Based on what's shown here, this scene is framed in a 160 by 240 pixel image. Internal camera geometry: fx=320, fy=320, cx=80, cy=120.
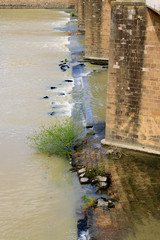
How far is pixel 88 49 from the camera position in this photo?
17.8m

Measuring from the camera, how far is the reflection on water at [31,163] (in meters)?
5.87

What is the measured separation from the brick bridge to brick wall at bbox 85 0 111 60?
9.77m

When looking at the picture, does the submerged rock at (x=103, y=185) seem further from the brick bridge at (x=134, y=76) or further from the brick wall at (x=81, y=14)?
the brick wall at (x=81, y=14)

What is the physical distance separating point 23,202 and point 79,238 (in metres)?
1.64

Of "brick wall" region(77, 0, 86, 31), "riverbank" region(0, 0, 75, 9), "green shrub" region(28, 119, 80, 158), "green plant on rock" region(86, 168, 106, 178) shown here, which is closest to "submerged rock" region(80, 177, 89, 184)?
"green plant on rock" region(86, 168, 106, 178)

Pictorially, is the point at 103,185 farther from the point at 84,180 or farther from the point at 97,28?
the point at 97,28

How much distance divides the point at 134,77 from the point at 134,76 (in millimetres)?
22

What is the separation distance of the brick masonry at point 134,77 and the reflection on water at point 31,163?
177cm

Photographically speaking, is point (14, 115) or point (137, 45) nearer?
point (137, 45)

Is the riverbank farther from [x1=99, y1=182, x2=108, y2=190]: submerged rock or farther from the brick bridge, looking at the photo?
[x1=99, y1=182, x2=108, y2=190]: submerged rock

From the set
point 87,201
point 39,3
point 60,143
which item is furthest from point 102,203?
point 39,3

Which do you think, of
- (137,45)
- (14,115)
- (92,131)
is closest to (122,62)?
(137,45)

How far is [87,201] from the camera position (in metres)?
6.19

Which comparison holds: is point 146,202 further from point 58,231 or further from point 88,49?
point 88,49
